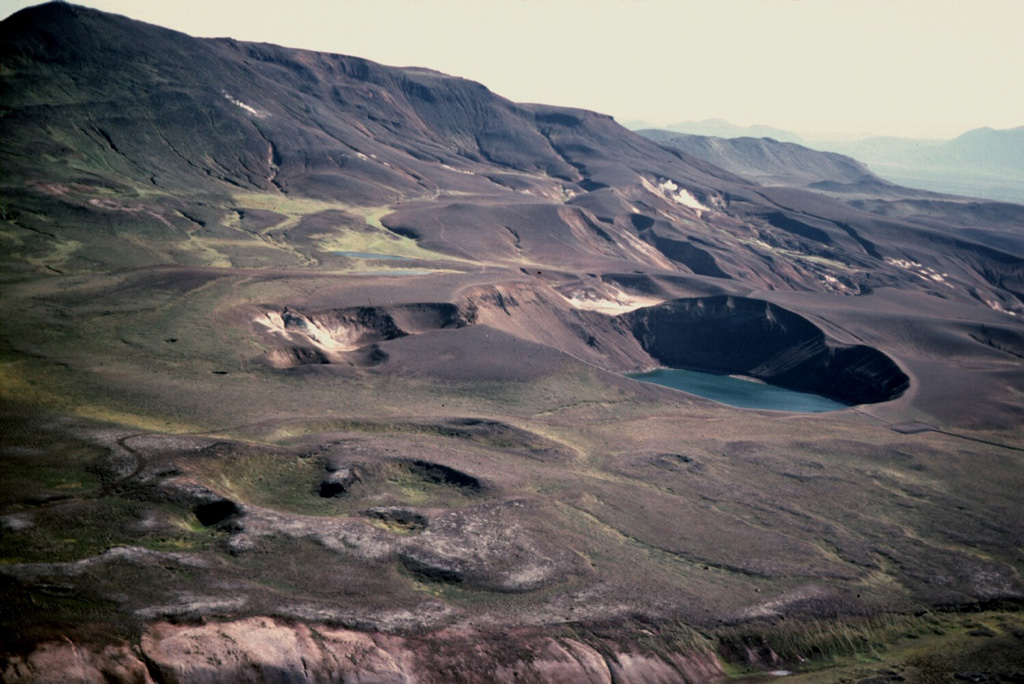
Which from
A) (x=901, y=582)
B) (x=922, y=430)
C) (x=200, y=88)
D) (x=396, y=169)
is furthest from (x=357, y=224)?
(x=901, y=582)

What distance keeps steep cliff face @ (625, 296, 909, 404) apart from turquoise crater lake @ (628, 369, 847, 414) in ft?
4.52

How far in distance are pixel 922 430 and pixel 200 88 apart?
354 feet

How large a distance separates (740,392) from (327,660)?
53.2 m

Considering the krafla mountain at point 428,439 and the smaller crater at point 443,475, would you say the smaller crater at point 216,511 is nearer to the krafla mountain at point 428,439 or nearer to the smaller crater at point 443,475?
the krafla mountain at point 428,439

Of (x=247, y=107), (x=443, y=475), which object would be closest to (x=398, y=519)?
(x=443, y=475)

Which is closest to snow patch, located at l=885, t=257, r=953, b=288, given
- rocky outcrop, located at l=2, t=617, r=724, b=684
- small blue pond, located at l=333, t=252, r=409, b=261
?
small blue pond, located at l=333, t=252, r=409, b=261

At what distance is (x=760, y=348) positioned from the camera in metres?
77.1

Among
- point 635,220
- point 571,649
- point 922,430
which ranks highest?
point 635,220

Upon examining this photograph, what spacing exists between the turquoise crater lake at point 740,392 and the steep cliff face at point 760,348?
4.52 feet

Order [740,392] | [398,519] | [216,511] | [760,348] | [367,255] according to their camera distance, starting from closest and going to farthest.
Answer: [216,511]
[398,519]
[740,392]
[760,348]
[367,255]

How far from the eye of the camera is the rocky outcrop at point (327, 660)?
20.6 meters

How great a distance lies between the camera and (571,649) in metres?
26.8

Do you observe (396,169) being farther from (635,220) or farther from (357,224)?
(635,220)

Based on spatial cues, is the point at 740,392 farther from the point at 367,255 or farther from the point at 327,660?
the point at 327,660
